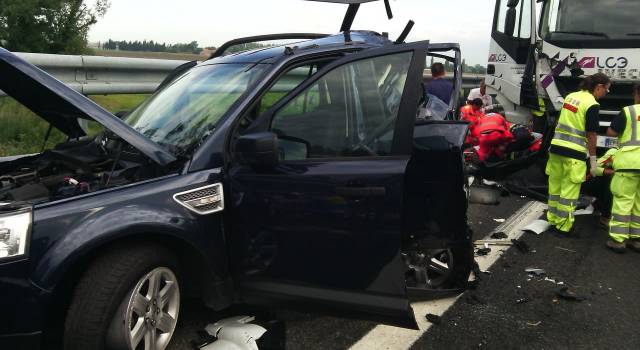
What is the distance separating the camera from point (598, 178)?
20.4 feet

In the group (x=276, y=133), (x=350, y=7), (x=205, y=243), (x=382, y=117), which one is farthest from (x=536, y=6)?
(x=205, y=243)

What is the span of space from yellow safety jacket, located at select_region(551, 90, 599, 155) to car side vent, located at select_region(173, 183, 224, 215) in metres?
4.16

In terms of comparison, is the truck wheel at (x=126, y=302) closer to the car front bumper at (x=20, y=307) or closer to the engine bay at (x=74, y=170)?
the car front bumper at (x=20, y=307)

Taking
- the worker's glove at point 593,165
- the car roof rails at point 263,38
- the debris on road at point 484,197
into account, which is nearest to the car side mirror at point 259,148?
the car roof rails at point 263,38

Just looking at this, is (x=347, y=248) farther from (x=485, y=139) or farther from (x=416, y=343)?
(x=485, y=139)

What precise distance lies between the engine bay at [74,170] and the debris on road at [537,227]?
13.3 ft

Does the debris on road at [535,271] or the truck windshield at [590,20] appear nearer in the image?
the debris on road at [535,271]

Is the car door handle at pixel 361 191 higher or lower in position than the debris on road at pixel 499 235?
higher

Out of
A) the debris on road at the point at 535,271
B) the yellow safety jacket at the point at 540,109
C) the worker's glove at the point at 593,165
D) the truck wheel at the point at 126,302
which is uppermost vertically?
the yellow safety jacket at the point at 540,109

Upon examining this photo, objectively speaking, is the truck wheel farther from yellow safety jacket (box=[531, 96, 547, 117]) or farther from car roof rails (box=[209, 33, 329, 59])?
yellow safety jacket (box=[531, 96, 547, 117])

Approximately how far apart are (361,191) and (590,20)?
5.75 m

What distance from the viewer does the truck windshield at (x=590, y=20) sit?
6418 millimetres

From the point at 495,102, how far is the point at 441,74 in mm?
1896

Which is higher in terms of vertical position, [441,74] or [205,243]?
[441,74]
